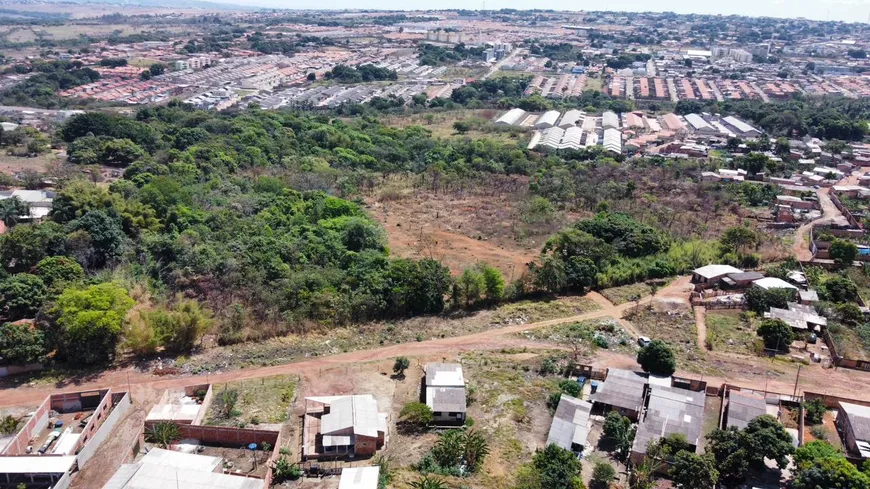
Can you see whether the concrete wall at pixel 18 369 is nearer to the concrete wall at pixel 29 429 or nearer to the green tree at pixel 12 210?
the concrete wall at pixel 29 429

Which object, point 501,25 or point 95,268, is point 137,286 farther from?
point 501,25

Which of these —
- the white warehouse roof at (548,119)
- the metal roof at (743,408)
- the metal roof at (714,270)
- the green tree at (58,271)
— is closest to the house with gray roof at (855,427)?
the metal roof at (743,408)

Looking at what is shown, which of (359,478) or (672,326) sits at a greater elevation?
(359,478)

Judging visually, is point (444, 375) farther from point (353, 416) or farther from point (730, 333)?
point (730, 333)

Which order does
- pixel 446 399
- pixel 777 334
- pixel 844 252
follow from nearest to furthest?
pixel 446 399 → pixel 777 334 → pixel 844 252

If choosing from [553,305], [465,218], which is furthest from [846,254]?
[465,218]

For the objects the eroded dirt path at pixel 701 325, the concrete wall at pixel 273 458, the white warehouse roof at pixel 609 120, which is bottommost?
the eroded dirt path at pixel 701 325

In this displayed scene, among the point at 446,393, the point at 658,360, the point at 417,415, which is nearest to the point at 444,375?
the point at 446,393
